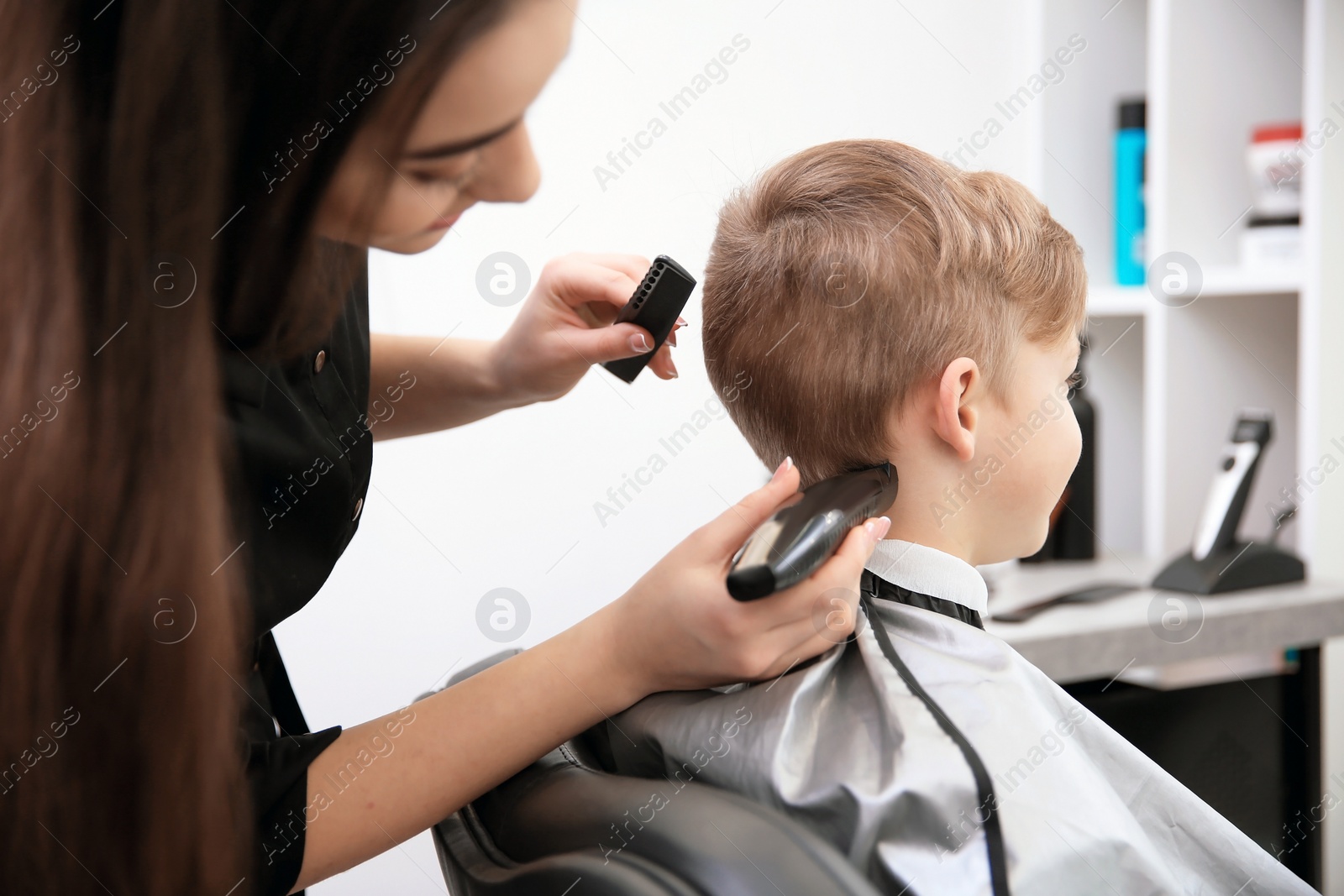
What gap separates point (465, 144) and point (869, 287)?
1.17 ft

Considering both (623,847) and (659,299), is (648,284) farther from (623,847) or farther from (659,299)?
(623,847)

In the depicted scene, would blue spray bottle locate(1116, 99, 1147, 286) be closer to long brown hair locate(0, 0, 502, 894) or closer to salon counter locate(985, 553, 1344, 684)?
salon counter locate(985, 553, 1344, 684)

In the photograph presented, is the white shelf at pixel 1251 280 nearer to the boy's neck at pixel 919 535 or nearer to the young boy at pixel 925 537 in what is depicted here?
the young boy at pixel 925 537

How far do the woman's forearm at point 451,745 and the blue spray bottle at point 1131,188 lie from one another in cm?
149

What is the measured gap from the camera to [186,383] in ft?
1.87

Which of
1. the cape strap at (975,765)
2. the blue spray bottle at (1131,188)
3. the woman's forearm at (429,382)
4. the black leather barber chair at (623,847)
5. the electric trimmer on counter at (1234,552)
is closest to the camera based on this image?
the black leather barber chair at (623,847)

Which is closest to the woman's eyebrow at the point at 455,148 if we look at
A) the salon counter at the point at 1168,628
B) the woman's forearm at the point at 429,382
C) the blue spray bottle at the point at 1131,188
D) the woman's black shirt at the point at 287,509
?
the woman's black shirt at the point at 287,509

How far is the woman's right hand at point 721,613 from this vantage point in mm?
630

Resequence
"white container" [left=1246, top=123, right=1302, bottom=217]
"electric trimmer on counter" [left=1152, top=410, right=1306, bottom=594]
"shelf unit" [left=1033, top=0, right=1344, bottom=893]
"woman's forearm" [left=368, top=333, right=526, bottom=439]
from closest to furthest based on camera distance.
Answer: "woman's forearm" [left=368, top=333, right=526, bottom=439], "electric trimmer on counter" [left=1152, top=410, right=1306, bottom=594], "white container" [left=1246, top=123, right=1302, bottom=217], "shelf unit" [left=1033, top=0, right=1344, bottom=893]

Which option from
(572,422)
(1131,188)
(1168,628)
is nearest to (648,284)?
(572,422)

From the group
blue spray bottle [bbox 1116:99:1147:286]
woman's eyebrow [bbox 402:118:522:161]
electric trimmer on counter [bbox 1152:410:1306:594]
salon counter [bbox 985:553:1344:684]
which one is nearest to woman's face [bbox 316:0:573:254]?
woman's eyebrow [bbox 402:118:522:161]

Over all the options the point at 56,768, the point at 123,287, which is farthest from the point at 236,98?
the point at 56,768

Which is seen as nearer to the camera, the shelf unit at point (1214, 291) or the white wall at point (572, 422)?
the white wall at point (572, 422)

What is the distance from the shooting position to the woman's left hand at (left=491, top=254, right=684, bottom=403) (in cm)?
88
